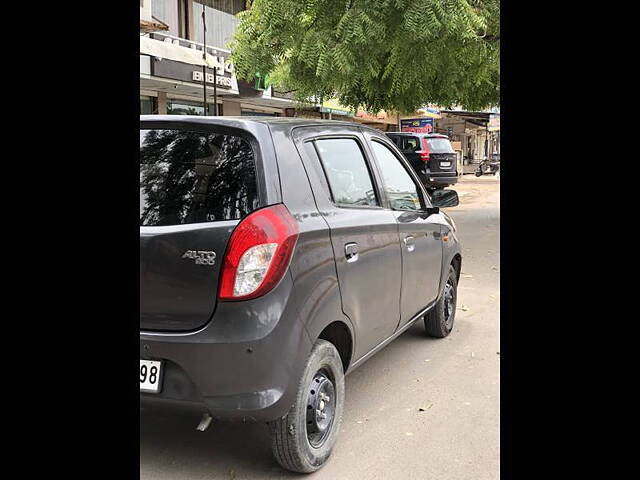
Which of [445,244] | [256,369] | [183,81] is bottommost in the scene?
[256,369]

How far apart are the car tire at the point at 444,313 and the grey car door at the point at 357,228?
1290 mm

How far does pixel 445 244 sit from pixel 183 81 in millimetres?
11216

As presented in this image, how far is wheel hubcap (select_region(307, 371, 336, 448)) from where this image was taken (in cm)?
303

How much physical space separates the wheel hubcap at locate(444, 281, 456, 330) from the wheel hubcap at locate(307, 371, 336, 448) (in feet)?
7.58

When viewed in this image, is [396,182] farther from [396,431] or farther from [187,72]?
[187,72]

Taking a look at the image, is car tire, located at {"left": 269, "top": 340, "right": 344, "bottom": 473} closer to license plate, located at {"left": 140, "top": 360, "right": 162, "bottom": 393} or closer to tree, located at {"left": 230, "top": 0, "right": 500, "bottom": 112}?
license plate, located at {"left": 140, "top": 360, "right": 162, "bottom": 393}

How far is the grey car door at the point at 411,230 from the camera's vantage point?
411cm

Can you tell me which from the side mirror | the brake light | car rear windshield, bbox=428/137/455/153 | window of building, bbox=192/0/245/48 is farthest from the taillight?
car rear windshield, bbox=428/137/455/153

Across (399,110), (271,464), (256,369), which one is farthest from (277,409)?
(399,110)

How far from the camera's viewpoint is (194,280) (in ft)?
8.87

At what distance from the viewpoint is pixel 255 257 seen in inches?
106

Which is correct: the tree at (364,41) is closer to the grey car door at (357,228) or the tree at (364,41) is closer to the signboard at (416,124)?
the grey car door at (357,228)
